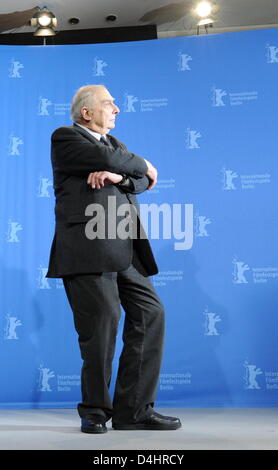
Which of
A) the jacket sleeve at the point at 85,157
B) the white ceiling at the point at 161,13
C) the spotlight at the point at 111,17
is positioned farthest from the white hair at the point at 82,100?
the spotlight at the point at 111,17

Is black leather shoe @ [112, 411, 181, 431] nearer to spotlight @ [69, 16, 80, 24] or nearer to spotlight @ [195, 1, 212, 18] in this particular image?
spotlight @ [195, 1, 212, 18]

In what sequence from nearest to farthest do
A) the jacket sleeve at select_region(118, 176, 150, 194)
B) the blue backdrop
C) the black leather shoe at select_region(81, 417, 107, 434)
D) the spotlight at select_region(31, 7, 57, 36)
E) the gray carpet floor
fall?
the gray carpet floor
the black leather shoe at select_region(81, 417, 107, 434)
the jacket sleeve at select_region(118, 176, 150, 194)
the blue backdrop
the spotlight at select_region(31, 7, 57, 36)

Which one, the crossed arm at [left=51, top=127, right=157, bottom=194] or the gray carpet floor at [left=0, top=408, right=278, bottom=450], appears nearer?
the gray carpet floor at [left=0, top=408, right=278, bottom=450]

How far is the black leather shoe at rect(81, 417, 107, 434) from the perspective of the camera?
2.37m

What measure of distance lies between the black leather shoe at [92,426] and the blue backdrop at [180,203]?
4.17 feet

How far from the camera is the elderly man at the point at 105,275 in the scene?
2.43 m

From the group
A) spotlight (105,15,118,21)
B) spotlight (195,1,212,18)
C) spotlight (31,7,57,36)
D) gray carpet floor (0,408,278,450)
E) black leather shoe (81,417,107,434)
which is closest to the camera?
gray carpet floor (0,408,278,450)

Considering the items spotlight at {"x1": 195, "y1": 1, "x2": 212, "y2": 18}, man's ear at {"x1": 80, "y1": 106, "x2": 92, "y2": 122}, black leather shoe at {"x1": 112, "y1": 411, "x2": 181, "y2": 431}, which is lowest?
black leather shoe at {"x1": 112, "y1": 411, "x2": 181, "y2": 431}

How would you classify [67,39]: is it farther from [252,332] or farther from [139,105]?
[252,332]

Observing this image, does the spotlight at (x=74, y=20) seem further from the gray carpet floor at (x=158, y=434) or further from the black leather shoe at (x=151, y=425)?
the black leather shoe at (x=151, y=425)

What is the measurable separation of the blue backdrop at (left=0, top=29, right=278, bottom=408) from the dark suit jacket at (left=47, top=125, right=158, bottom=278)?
1299 millimetres

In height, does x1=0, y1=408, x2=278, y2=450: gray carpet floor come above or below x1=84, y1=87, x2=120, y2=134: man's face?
below

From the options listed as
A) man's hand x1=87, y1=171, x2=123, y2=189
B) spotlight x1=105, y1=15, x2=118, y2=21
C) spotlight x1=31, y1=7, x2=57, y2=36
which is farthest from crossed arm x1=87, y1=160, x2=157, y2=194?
spotlight x1=105, y1=15, x2=118, y2=21

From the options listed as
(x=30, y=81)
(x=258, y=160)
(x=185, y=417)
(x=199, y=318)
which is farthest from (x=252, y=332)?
(x=30, y=81)
